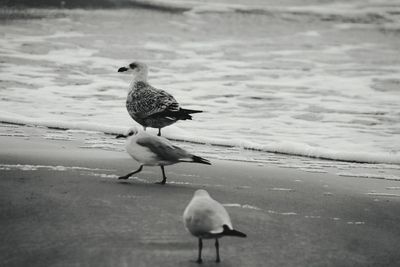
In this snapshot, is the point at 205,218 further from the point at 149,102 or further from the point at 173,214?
the point at 149,102

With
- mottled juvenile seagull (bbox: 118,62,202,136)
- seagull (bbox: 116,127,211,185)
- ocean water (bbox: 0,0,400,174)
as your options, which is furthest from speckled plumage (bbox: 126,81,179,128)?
seagull (bbox: 116,127,211,185)

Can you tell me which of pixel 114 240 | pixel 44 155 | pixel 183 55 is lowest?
pixel 114 240

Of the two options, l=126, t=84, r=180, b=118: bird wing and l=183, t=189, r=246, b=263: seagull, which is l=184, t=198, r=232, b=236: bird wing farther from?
l=126, t=84, r=180, b=118: bird wing

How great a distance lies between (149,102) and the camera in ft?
21.3

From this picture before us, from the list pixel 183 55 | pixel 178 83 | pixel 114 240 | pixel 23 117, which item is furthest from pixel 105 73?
pixel 114 240

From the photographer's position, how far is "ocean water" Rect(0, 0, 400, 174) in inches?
283

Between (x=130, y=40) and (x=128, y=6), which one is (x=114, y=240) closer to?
(x=130, y=40)

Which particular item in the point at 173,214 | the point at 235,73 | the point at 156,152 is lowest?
the point at 173,214

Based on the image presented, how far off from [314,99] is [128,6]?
46.7ft

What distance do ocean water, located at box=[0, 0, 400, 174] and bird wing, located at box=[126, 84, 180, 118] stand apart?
1.84 ft

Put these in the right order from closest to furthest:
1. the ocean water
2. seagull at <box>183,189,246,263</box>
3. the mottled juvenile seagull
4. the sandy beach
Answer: seagull at <box>183,189,246,263</box>
the sandy beach
the mottled juvenile seagull
the ocean water

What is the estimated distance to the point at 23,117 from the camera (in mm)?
7652

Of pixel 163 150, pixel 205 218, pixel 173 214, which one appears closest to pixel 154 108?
pixel 163 150

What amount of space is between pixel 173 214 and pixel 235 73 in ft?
28.6
